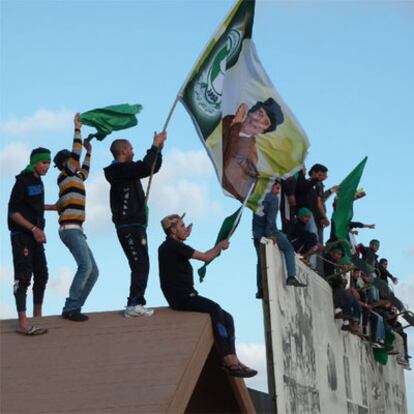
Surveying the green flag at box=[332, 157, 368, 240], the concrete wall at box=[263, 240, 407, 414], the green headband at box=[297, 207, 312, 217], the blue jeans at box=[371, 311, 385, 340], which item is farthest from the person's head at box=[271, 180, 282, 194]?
the blue jeans at box=[371, 311, 385, 340]

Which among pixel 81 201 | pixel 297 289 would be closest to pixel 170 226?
pixel 81 201

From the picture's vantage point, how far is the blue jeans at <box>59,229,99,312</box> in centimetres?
1055

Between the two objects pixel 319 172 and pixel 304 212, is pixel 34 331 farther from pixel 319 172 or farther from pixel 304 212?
pixel 319 172

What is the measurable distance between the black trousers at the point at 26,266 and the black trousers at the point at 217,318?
148 cm

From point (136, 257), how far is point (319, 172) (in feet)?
16.1

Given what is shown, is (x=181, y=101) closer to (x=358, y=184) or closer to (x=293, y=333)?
(x=293, y=333)

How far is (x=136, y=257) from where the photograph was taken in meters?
10.5

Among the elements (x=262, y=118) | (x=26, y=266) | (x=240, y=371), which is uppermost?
(x=262, y=118)

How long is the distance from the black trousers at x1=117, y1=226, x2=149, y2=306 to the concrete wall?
1.47 meters

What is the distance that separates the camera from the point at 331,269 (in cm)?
1558

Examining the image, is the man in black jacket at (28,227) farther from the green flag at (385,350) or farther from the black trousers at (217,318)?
the green flag at (385,350)

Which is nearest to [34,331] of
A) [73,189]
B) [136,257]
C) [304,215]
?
[136,257]

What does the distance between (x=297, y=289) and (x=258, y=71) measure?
2692mm

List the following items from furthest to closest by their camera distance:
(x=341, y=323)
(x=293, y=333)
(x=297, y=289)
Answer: (x=341, y=323) → (x=297, y=289) → (x=293, y=333)
